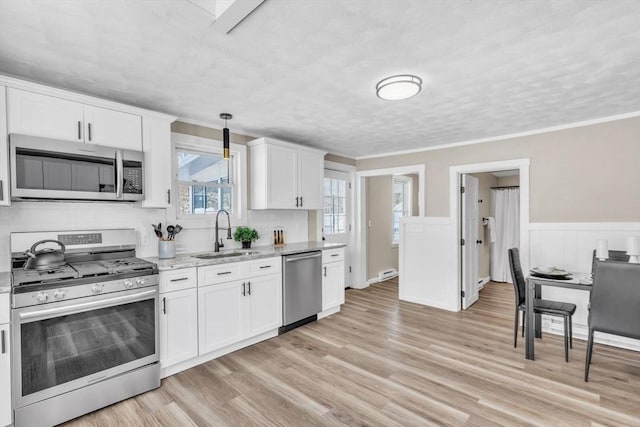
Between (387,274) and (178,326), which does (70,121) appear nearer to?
(178,326)

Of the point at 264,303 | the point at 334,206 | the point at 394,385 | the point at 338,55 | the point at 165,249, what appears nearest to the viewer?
the point at 338,55

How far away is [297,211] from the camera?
15.0 feet

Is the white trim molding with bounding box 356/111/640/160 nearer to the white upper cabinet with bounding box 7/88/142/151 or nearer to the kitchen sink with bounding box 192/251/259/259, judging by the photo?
the kitchen sink with bounding box 192/251/259/259

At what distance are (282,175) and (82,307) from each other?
244 cm

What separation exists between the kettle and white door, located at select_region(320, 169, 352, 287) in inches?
132

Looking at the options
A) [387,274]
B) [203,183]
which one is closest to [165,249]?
[203,183]

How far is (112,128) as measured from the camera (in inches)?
103

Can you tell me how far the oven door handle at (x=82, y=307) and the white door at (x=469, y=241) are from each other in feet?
12.7

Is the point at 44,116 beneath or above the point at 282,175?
above

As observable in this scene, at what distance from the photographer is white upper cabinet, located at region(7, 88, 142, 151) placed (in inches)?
86.6

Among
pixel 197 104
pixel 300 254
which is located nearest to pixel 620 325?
pixel 300 254

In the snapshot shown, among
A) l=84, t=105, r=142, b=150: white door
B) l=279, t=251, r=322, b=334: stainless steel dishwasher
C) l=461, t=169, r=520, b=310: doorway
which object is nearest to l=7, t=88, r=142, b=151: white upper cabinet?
l=84, t=105, r=142, b=150: white door

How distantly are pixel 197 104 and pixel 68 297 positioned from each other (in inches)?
72.9

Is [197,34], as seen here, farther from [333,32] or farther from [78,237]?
[78,237]
